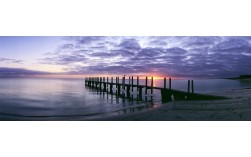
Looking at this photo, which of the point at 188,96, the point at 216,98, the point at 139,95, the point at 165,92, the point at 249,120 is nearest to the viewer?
the point at 249,120

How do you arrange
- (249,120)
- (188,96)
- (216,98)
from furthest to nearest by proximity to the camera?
(188,96)
(216,98)
(249,120)

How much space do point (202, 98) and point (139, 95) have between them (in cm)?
986

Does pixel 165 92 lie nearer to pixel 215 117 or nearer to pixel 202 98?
pixel 202 98

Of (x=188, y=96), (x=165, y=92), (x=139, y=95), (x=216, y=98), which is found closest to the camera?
(x=216, y=98)

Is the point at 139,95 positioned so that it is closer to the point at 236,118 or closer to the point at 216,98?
the point at 216,98

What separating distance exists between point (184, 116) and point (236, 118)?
1745 mm

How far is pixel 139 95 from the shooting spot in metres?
22.7

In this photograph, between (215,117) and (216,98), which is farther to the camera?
(216,98)

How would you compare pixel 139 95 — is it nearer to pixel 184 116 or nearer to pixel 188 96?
pixel 188 96

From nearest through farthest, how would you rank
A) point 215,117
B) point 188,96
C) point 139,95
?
point 215,117 < point 188,96 < point 139,95
